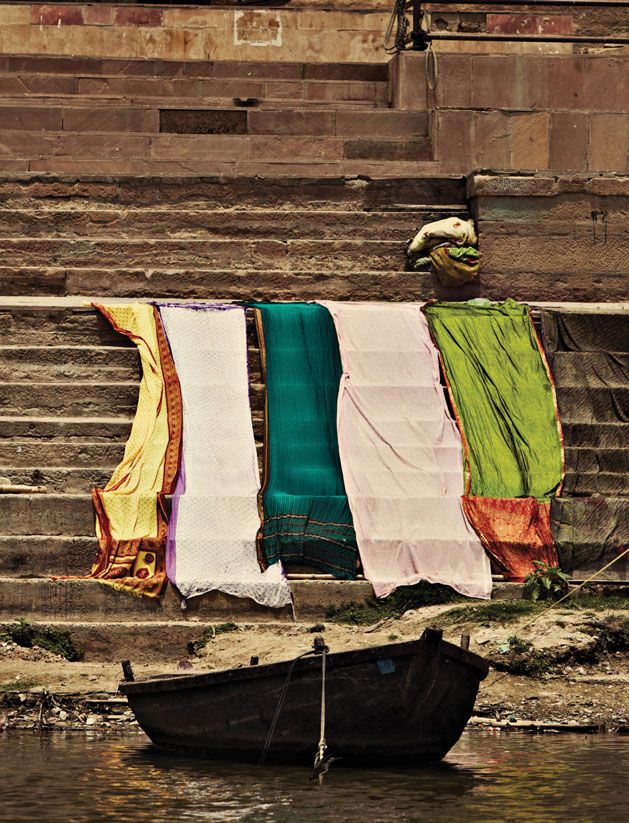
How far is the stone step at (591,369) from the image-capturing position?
16.8 metres

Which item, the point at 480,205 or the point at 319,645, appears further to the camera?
the point at 480,205

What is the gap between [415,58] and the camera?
20766mm

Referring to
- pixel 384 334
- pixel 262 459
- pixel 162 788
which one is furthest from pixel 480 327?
pixel 162 788

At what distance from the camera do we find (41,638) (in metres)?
14.5

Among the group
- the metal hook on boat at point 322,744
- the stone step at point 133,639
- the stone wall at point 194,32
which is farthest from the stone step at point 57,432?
the stone wall at point 194,32

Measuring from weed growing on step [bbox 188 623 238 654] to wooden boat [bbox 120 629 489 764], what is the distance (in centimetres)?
219

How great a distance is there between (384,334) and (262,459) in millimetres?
1710

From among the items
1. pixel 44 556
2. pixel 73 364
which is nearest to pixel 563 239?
pixel 73 364

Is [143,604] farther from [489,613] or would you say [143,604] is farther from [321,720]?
[321,720]

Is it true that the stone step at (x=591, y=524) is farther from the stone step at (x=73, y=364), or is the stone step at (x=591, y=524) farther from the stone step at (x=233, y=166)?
the stone step at (x=233, y=166)

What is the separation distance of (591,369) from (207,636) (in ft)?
13.8

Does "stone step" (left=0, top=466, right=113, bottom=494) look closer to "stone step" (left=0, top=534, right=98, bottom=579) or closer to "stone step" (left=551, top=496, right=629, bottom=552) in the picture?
"stone step" (left=0, top=534, right=98, bottom=579)

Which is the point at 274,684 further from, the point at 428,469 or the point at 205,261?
the point at 205,261

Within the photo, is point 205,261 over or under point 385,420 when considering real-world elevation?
over
